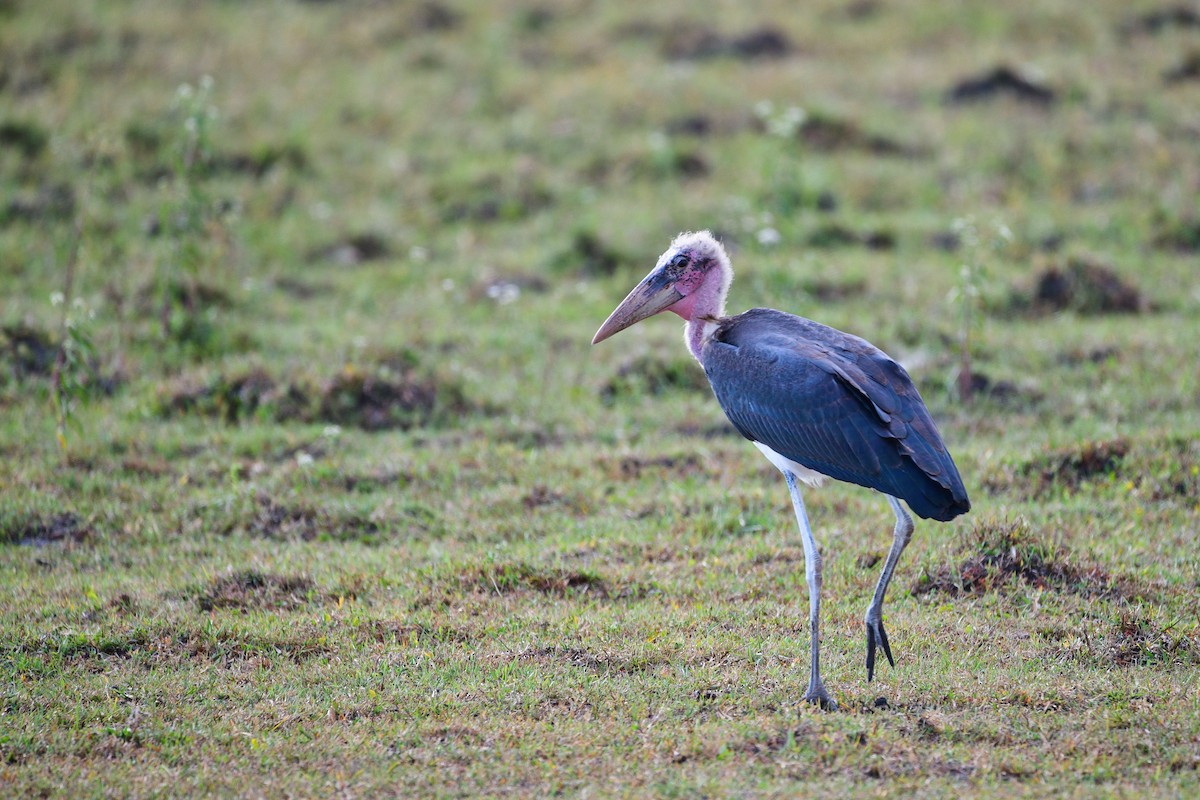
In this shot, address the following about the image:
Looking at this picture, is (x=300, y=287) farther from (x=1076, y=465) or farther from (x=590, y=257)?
(x=1076, y=465)

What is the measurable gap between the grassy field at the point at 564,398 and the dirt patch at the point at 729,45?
2.9 inches

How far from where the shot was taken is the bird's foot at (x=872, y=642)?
224 inches

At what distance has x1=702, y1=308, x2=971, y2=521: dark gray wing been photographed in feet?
18.4

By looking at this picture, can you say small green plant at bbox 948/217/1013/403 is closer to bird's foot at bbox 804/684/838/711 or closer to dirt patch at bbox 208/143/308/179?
bird's foot at bbox 804/684/838/711

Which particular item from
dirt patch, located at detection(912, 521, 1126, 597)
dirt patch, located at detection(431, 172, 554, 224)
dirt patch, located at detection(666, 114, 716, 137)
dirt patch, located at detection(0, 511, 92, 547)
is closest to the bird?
dirt patch, located at detection(912, 521, 1126, 597)

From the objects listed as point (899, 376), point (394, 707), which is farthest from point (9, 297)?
point (899, 376)

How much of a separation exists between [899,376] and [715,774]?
217cm

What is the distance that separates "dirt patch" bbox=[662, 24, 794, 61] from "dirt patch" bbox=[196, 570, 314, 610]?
12.0 meters

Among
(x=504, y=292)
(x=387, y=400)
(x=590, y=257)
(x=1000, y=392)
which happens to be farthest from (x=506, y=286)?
(x=1000, y=392)

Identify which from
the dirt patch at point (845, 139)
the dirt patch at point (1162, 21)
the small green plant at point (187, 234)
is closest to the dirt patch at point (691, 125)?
the dirt patch at point (845, 139)

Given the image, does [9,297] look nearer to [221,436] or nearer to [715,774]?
[221,436]

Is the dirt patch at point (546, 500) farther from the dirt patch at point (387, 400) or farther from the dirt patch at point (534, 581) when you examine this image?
the dirt patch at point (387, 400)

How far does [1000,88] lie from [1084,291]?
533cm

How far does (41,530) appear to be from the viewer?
7.60 metres
